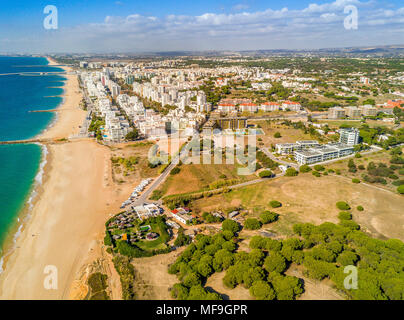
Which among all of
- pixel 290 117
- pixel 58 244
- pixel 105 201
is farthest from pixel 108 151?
pixel 290 117

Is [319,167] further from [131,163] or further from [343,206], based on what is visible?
[131,163]

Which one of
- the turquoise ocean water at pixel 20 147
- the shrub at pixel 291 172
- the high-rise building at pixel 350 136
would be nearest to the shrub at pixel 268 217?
the shrub at pixel 291 172

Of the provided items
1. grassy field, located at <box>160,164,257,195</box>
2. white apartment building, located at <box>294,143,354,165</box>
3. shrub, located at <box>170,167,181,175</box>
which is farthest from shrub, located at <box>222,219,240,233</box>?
white apartment building, located at <box>294,143,354,165</box>

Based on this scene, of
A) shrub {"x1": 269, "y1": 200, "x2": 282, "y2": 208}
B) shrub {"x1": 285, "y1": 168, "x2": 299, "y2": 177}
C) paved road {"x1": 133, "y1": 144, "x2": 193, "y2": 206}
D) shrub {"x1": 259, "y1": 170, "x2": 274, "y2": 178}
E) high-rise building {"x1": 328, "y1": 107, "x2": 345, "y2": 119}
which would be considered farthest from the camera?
high-rise building {"x1": 328, "y1": 107, "x2": 345, "y2": 119}

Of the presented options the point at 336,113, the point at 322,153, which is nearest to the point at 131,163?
the point at 322,153

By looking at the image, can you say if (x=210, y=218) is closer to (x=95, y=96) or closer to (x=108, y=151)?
(x=108, y=151)

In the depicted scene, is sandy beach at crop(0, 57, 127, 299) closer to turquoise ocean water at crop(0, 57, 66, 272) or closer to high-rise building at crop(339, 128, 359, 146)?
turquoise ocean water at crop(0, 57, 66, 272)
